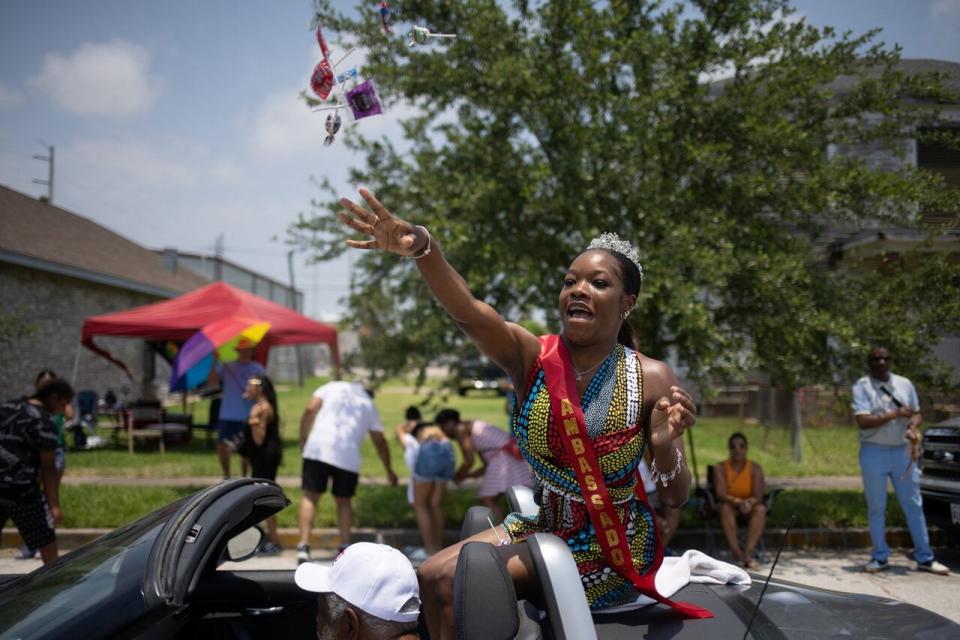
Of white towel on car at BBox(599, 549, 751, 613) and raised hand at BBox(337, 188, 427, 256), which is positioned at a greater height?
raised hand at BBox(337, 188, 427, 256)

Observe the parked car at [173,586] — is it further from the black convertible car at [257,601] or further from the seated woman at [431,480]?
the seated woman at [431,480]

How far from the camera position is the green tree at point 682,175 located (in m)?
6.77

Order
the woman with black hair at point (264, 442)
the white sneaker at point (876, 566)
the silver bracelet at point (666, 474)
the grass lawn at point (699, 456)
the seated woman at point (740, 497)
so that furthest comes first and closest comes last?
1. the grass lawn at point (699, 456)
2. the woman with black hair at point (264, 442)
3. the seated woman at point (740, 497)
4. the white sneaker at point (876, 566)
5. the silver bracelet at point (666, 474)

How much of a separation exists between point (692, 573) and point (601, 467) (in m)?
0.54

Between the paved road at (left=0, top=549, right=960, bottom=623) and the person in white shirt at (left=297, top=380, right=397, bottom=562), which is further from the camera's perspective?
the person in white shirt at (left=297, top=380, right=397, bottom=562)

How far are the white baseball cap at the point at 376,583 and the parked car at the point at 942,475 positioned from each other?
6522 mm

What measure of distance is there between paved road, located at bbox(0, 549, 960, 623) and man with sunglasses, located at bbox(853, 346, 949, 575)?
191mm

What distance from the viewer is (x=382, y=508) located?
831cm

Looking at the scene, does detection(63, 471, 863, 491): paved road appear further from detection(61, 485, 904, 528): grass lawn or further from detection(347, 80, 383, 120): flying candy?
detection(347, 80, 383, 120): flying candy

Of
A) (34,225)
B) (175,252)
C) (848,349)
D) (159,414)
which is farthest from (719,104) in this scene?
(175,252)

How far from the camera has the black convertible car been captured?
1.78m

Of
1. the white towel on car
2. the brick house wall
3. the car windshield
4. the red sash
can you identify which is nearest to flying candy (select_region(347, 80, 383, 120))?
the red sash

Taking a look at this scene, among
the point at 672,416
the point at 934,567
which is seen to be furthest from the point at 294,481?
the point at 672,416

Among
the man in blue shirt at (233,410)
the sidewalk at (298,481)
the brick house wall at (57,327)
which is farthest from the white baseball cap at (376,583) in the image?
the brick house wall at (57,327)
